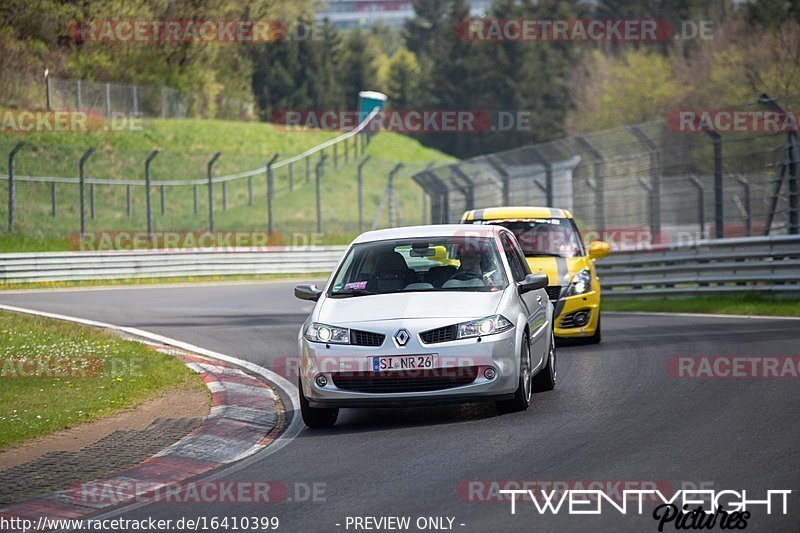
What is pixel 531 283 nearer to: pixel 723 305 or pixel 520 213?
pixel 520 213

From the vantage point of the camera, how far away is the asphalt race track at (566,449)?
658 centimetres

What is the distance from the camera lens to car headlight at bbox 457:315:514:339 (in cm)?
936

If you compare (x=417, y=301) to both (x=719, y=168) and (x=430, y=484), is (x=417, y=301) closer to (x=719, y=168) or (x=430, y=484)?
(x=430, y=484)

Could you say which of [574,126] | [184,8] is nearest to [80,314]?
[184,8]

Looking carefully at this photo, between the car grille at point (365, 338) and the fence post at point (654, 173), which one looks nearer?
the car grille at point (365, 338)

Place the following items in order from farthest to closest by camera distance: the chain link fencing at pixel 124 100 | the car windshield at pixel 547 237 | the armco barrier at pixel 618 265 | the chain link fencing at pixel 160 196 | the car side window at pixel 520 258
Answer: the chain link fencing at pixel 124 100 < the chain link fencing at pixel 160 196 < the armco barrier at pixel 618 265 < the car windshield at pixel 547 237 < the car side window at pixel 520 258

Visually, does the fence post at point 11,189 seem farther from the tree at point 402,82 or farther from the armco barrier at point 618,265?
the tree at point 402,82

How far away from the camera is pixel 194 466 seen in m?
8.20

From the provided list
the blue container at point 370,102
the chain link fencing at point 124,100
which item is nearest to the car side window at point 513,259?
the chain link fencing at point 124,100

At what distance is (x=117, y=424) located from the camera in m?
9.89

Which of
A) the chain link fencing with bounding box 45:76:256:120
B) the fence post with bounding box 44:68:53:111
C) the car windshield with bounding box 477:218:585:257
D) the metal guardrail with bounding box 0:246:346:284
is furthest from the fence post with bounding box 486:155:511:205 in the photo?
the chain link fencing with bounding box 45:76:256:120

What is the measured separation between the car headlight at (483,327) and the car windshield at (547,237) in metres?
5.58

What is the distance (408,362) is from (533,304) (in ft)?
6.47

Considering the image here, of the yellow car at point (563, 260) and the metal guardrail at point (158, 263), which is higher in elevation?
the yellow car at point (563, 260)
